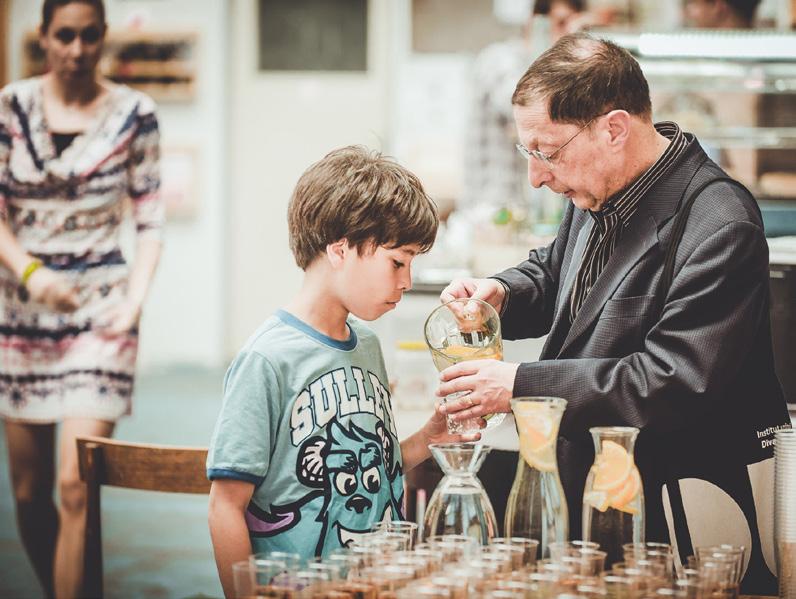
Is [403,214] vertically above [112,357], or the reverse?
[403,214]

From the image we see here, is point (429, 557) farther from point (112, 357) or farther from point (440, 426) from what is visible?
point (112, 357)

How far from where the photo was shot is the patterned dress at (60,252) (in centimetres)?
324

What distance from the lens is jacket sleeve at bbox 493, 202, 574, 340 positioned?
227 centimetres

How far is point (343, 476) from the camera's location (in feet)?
5.53

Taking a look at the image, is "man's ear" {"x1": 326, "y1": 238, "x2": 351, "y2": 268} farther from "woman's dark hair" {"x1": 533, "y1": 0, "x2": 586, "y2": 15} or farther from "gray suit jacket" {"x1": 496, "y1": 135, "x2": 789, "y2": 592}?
"woman's dark hair" {"x1": 533, "y1": 0, "x2": 586, "y2": 15}

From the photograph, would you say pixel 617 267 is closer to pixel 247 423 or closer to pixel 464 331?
pixel 464 331

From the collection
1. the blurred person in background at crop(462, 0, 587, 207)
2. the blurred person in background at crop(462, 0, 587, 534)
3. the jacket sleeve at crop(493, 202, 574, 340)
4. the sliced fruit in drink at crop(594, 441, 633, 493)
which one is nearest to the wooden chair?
the jacket sleeve at crop(493, 202, 574, 340)

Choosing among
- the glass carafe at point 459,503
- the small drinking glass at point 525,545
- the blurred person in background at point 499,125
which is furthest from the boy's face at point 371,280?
the blurred person in background at point 499,125

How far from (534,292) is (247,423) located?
34.4 inches

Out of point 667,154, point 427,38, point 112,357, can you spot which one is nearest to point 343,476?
point 667,154

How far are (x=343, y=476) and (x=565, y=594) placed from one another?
555mm

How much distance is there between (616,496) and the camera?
4.60 ft

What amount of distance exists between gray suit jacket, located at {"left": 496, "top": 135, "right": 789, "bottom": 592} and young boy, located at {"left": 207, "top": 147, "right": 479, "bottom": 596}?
253 millimetres

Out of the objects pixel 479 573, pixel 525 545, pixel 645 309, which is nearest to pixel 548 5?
pixel 645 309
